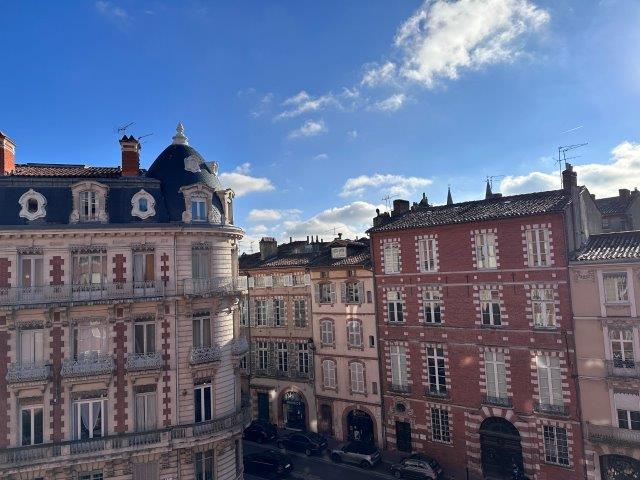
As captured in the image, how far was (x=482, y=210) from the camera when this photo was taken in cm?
3516

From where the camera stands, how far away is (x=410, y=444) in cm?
3722

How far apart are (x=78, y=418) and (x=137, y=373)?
3978mm

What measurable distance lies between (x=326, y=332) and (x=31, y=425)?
2403cm

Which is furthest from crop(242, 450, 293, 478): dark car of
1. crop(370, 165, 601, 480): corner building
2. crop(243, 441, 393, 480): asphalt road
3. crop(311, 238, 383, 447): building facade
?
crop(370, 165, 601, 480): corner building

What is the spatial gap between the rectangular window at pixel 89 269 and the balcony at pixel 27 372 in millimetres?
5115

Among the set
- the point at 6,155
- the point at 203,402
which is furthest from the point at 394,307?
the point at 6,155

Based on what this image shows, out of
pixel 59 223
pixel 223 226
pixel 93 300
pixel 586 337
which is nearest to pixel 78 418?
pixel 93 300

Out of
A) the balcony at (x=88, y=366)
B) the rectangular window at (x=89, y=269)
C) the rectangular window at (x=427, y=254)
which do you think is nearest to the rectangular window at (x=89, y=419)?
the balcony at (x=88, y=366)

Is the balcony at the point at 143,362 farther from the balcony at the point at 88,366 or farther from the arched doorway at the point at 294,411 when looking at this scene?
the arched doorway at the point at 294,411

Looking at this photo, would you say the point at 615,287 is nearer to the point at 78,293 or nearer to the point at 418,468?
the point at 418,468

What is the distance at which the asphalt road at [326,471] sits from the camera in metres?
34.6

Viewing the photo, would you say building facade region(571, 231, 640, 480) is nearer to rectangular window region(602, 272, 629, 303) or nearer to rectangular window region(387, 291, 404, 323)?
rectangular window region(602, 272, 629, 303)

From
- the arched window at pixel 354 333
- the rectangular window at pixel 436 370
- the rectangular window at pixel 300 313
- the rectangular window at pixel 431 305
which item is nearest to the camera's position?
the rectangular window at pixel 436 370

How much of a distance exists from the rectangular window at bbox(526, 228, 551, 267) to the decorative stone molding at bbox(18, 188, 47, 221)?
31.6 metres
